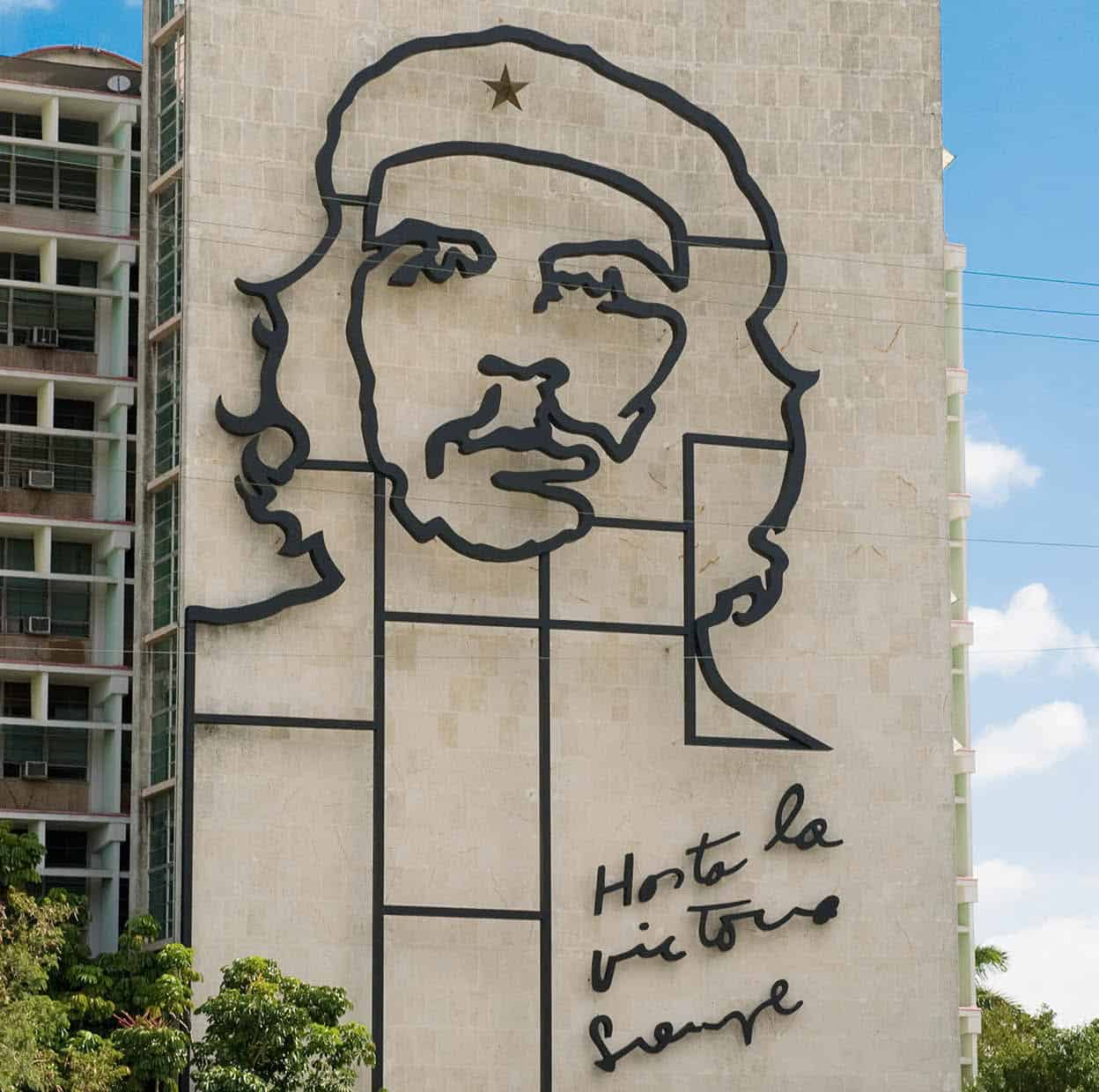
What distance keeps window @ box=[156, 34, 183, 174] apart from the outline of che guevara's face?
12.7ft

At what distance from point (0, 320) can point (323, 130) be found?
907 cm

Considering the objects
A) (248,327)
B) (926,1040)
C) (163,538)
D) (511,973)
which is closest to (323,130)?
(248,327)

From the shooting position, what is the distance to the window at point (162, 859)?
42.0 metres

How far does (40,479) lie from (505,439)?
33.3 feet

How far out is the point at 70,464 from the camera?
49.5 metres

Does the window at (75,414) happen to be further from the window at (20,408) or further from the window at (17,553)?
the window at (17,553)

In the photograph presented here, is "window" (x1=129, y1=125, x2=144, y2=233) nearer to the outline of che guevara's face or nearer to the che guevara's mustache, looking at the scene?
the outline of che guevara's face

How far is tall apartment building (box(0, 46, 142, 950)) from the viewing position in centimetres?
4784

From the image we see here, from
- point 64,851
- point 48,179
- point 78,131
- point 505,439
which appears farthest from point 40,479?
point 505,439

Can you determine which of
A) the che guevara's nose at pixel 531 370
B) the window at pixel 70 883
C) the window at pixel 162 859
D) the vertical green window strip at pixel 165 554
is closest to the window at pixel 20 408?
the vertical green window strip at pixel 165 554

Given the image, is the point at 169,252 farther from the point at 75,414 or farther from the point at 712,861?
the point at 712,861

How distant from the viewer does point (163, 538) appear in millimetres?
44219

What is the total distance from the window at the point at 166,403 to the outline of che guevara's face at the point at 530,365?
3.23m

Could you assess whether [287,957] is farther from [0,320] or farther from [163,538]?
[0,320]
